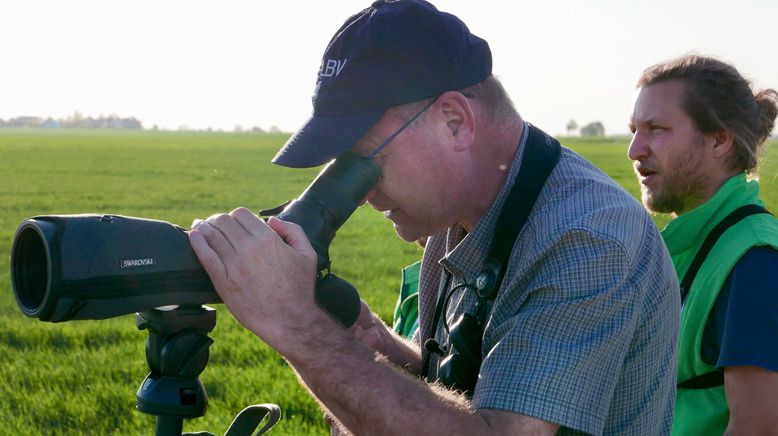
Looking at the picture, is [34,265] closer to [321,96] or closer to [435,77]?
[321,96]

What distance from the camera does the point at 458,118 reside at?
88.7 inches

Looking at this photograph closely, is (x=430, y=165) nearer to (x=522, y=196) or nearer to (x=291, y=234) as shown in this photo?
(x=522, y=196)

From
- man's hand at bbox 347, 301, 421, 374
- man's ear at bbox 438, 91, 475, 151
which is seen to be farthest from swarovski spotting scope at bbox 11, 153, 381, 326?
man's hand at bbox 347, 301, 421, 374

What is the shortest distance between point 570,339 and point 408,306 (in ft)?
5.89

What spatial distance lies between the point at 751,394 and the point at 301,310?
1.48m

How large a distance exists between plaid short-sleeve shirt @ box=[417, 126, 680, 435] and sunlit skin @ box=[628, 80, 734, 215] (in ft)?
5.13

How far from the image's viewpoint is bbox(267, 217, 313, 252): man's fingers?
1988mm

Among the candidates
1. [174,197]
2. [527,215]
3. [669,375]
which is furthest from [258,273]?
[174,197]

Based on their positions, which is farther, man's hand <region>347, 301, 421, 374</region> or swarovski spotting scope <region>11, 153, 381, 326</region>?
man's hand <region>347, 301, 421, 374</region>

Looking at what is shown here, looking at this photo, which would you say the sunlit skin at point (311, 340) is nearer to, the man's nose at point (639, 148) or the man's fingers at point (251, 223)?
the man's fingers at point (251, 223)

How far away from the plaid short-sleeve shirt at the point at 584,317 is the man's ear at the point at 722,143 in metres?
1.60

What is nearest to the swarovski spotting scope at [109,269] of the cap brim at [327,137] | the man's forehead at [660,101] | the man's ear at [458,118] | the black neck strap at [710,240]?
the cap brim at [327,137]

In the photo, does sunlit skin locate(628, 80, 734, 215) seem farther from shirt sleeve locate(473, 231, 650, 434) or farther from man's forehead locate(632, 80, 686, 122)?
shirt sleeve locate(473, 231, 650, 434)

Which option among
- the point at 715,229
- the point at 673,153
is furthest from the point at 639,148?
the point at 715,229
